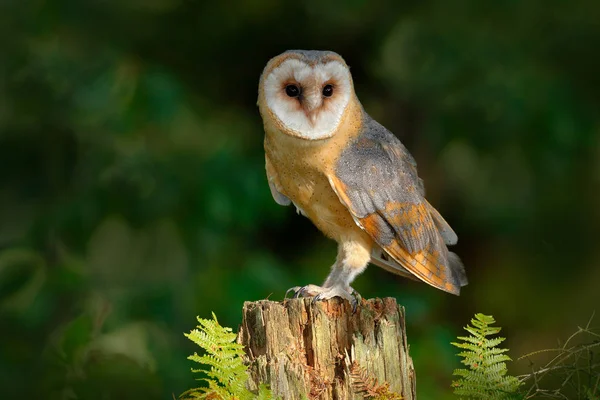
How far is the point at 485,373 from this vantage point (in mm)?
2857

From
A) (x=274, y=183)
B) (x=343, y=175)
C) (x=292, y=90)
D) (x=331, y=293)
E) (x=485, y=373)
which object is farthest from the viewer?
(x=274, y=183)

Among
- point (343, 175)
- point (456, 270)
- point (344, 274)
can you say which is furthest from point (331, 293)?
point (456, 270)

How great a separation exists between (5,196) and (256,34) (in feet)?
5.94

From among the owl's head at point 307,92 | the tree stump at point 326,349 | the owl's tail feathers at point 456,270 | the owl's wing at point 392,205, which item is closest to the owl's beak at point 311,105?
the owl's head at point 307,92

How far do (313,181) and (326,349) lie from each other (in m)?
0.84

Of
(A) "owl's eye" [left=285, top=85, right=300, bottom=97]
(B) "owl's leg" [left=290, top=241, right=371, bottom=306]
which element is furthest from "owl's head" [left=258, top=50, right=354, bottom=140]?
(B) "owl's leg" [left=290, top=241, right=371, bottom=306]

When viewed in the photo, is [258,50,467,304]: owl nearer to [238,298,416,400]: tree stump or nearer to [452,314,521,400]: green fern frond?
[238,298,416,400]: tree stump

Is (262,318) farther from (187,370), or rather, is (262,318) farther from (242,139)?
(242,139)

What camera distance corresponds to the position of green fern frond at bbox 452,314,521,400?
9.27 ft

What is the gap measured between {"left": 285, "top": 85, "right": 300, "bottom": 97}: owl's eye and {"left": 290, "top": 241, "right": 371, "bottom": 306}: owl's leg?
67 centimetres

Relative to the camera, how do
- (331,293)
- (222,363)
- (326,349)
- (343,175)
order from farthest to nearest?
(343,175) → (331,293) → (326,349) → (222,363)

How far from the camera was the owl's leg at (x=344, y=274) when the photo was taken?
3318 millimetres

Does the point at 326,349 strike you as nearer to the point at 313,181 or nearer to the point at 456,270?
the point at 313,181

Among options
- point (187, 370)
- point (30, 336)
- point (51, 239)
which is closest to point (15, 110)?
point (51, 239)
